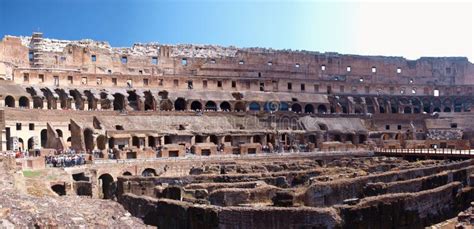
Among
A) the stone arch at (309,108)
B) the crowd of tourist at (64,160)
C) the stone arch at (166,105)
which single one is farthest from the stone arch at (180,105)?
the crowd of tourist at (64,160)

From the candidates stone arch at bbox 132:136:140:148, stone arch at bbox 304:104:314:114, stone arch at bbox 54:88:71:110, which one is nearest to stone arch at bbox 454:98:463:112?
stone arch at bbox 304:104:314:114

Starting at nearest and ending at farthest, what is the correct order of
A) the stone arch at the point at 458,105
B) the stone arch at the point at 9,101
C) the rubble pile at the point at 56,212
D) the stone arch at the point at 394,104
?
the rubble pile at the point at 56,212, the stone arch at the point at 9,101, the stone arch at the point at 394,104, the stone arch at the point at 458,105

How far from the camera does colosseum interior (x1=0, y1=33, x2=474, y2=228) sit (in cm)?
1688

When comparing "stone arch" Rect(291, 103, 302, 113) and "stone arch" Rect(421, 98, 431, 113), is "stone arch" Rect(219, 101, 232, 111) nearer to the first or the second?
"stone arch" Rect(291, 103, 302, 113)

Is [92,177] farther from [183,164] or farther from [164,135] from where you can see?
[164,135]

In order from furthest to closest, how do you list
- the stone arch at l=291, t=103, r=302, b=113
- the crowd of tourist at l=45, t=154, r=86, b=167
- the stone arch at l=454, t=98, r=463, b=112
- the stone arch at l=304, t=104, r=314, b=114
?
the stone arch at l=454, t=98, r=463, b=112 < the stone arch at l=304, t=104, r=314, b=114 < the stone arch at l=291, t=103, r=302, b=113 < the crowd of tourist at l=45, t=154, r=86, b=167

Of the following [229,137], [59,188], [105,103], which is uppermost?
[105,103]

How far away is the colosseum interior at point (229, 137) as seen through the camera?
55.4ft

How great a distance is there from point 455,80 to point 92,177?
6516 centimetres

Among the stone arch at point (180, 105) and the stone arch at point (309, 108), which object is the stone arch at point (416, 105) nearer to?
the stone arch at point (309, 108)

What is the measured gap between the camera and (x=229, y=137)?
49.9 metres

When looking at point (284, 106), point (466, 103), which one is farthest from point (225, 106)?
point (466, 103)

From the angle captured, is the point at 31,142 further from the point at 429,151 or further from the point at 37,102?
the point at 429,151

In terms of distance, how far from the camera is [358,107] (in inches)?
2564
